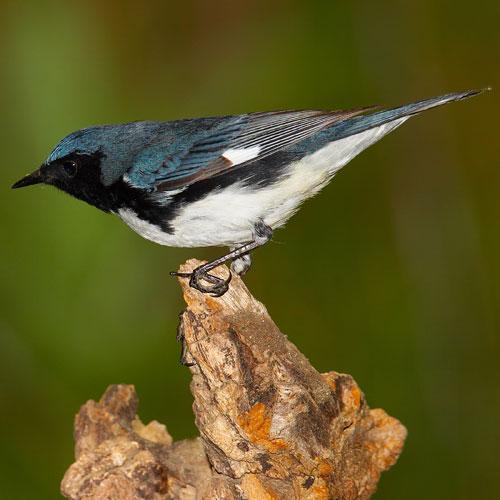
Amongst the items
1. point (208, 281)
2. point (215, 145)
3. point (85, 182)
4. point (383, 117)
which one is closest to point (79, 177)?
point (85, 182)

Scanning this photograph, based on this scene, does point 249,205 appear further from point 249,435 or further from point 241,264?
point 249,435

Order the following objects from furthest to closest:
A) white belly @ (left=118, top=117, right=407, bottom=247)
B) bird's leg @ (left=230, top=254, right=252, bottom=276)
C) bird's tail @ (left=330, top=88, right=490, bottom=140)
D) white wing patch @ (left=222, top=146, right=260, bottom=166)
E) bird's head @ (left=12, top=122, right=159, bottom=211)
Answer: bird's leg @ (left=230, top=254, right=252, bottom=276), bird's head @ (left=12, top=122, right=159, bottom=211), white wing patch @ (left=222, top=146, right=260, bottom=166), white belly @ (left=118, top=117, right=407, bottom=247), bird's tail @ (left=330, top=88, right=490, bottom=140)

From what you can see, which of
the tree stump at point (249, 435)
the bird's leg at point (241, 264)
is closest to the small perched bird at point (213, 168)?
the bird's leg at point (241, 264)

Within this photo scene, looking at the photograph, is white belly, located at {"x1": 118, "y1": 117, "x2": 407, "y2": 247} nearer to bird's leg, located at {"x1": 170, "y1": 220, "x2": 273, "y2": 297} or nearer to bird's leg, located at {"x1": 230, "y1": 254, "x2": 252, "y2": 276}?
bird's leg, located at {"x1": 170, "y1": 220, "x2": 273, "y2": 297}

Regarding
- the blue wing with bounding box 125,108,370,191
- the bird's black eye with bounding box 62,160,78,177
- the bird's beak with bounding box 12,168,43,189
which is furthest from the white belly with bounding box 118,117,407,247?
the bird's beak with bounding box 12,168,43,189

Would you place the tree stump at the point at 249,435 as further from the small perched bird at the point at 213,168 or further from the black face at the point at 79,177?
the black face at the point at 79,177

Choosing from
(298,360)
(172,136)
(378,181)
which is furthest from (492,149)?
(298,360)

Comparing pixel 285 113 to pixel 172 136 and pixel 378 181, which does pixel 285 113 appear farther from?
pixel 378 181
